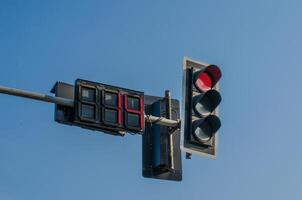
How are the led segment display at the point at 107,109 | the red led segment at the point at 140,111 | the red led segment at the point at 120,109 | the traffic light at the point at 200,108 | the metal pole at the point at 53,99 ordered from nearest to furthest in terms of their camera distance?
the metal pole at the point at 53,99 < the traffic light at the point at 200,108 < the led segment display at the point at 107,109 < the red led segment at the point at 120,109 < the red led segment at the point at 140,111

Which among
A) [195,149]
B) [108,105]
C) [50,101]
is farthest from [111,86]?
[195,149]

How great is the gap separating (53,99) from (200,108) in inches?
72.9

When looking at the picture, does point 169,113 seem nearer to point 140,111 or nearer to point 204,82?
point 140,111

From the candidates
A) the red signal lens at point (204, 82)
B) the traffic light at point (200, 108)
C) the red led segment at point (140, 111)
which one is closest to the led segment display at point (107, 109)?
the red led segment at point (140, 111)

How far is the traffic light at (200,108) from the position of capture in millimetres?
8266

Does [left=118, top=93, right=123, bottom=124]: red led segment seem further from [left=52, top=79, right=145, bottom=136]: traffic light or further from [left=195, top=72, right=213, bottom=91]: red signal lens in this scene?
[left=195, top=72, right=213, bottom=91]: red signal lens

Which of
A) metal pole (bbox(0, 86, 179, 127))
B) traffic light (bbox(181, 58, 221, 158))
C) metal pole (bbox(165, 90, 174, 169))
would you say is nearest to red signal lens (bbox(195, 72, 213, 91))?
traffic light (bbox(181, 58, 221, 158))

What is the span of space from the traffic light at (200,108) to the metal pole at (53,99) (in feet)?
2.83

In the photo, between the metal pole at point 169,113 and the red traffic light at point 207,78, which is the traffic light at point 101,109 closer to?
the metal pole at point 169,113

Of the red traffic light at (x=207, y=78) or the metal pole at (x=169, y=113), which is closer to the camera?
the red traffic light at (x=207, y=78)

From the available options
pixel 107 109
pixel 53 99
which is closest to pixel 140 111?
pixel 107 109

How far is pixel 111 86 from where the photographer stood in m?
8.74

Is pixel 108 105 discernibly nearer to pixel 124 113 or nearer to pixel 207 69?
pixel 124 113

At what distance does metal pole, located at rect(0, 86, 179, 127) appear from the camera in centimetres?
814
